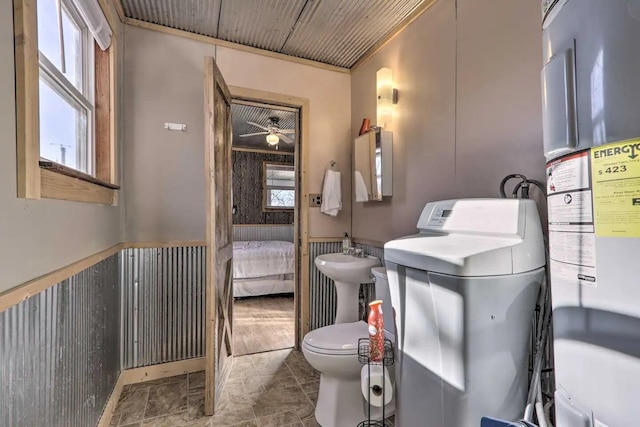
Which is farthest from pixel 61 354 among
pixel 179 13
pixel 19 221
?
pixel 179 13

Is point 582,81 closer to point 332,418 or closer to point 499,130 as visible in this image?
point 499,130

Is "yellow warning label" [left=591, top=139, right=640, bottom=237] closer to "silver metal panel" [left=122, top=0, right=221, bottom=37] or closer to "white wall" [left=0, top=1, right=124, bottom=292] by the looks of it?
"white wall" [left=0, top=1, right=124, bottom=292]

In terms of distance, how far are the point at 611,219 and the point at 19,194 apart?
4.78 ft

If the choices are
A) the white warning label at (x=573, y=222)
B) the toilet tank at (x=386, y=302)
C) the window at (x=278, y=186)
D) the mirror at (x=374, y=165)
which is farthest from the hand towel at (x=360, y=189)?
the window at (x=278, y=186)

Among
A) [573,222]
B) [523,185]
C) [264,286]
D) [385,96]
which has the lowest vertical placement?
[264,286]

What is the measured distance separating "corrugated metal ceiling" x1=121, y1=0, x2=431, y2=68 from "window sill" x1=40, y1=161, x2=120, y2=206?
1.29 meters

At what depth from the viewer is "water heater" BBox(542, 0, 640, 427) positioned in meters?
0.50

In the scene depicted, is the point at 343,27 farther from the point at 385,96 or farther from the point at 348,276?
the point at 348,276

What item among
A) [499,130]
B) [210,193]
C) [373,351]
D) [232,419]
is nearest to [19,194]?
[210,193]

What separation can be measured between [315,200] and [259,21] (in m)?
1.45

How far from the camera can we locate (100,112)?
72.9 inches

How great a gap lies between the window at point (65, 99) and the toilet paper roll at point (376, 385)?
4.73 ft

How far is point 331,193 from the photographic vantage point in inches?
106

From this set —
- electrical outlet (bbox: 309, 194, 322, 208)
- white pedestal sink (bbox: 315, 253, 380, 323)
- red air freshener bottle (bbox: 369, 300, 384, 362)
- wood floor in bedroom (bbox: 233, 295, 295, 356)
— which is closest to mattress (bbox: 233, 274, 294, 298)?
wood floor in bedroom (bbox: 233, 295, 295, 356)
